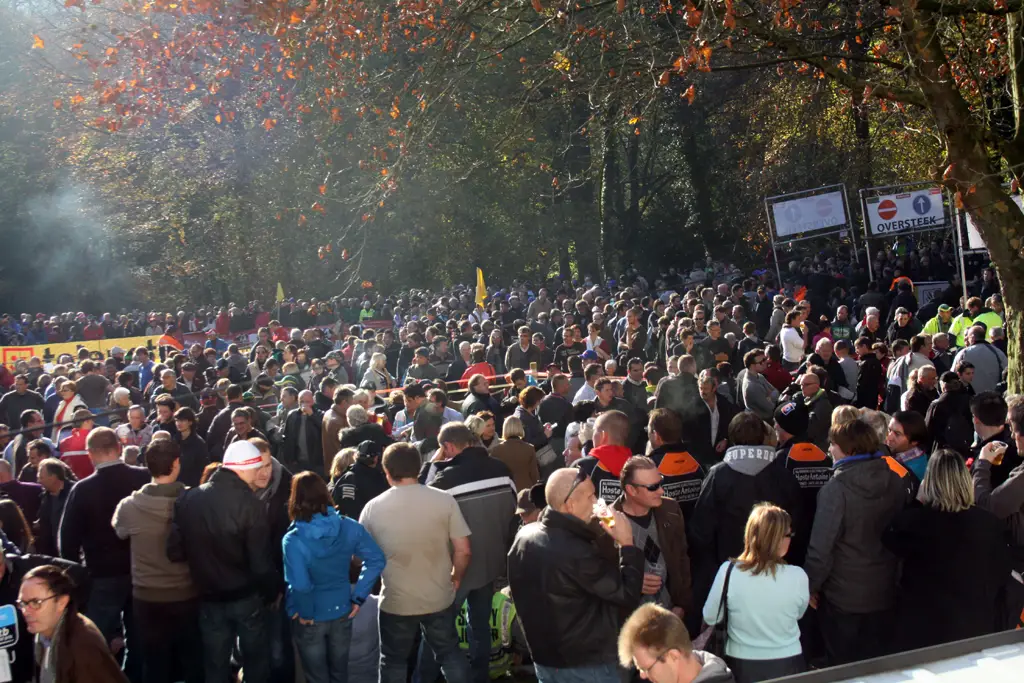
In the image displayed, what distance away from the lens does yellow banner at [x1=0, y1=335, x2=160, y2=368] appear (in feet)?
72.9

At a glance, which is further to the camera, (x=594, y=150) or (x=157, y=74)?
(x=594, y=150)

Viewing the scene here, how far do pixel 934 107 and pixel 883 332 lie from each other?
31.8 feet

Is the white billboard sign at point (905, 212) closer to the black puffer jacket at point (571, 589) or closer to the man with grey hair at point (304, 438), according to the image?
the man with grey hair at point (304, 438)

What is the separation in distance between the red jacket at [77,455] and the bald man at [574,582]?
21.0 feet

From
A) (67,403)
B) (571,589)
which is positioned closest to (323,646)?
(571,589)

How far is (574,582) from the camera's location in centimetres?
461

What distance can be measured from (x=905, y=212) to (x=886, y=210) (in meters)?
0.34

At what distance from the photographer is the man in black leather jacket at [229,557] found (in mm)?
5793

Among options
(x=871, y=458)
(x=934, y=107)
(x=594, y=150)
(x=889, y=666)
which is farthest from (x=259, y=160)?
(x=889, y=666)

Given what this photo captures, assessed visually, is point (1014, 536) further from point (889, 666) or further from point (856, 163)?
point (856, 163)

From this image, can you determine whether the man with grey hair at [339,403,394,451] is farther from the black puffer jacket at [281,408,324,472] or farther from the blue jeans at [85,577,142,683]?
the black puffer jacket at [281,408,324,472]

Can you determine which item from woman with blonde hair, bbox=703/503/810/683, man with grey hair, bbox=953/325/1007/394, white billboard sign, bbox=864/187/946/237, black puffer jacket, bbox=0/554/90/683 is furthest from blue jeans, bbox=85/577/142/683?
white billboard sign, bbox=864/187/946/237

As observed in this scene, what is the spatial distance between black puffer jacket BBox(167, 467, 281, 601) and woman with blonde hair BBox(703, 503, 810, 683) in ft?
8.50

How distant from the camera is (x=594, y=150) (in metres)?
33.7
